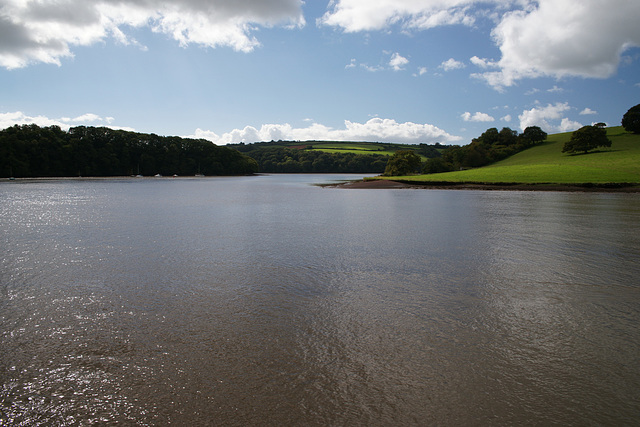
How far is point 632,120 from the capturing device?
313ft

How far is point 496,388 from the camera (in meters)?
4.41

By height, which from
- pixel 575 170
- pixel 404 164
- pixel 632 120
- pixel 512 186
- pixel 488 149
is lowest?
pixel 512 186

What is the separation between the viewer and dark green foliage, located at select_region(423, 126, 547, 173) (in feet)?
323

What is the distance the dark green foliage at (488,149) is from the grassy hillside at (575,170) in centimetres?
889

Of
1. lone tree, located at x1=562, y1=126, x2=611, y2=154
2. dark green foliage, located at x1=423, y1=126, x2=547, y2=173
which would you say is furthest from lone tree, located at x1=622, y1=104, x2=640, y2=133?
lone tree, located at x1=562, y1=126, x2=611, y2=154

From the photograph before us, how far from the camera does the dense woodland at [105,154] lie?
100438 millimetres

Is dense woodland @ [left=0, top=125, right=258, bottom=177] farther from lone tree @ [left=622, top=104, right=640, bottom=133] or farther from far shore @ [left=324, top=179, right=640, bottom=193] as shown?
lone tree @ [left=622, top=104, right=640, bottom=133]

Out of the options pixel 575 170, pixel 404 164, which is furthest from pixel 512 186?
pixel 404 164

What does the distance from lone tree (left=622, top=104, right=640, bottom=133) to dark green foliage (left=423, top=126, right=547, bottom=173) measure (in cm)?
1877

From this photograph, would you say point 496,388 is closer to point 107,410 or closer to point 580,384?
point 580,384

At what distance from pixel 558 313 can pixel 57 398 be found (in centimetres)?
Answer: 786

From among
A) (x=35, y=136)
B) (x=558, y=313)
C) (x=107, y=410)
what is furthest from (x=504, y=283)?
(x=35, y=136)

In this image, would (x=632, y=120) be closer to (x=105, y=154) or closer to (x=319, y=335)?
(x=319, y=335)

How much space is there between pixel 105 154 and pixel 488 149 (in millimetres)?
122002
